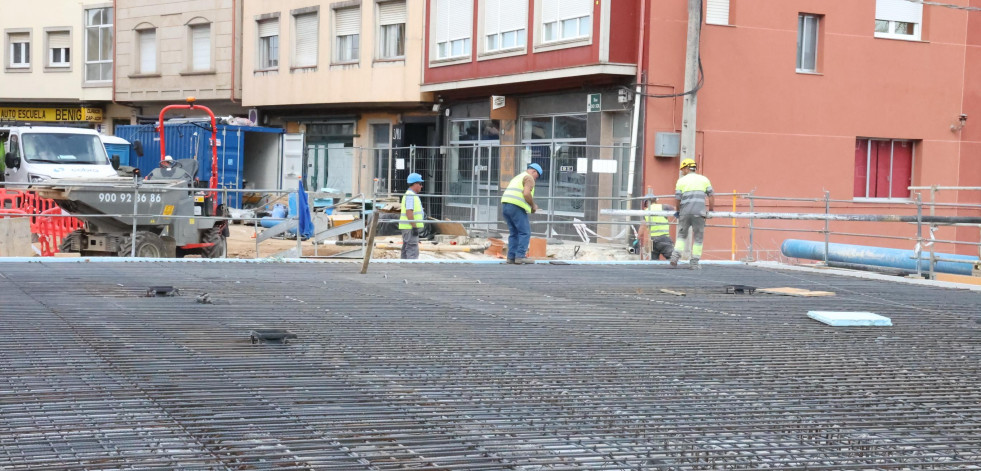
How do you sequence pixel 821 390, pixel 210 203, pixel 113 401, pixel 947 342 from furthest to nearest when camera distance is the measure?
pixel 210 203 → pixel 947 342 → pixel 821 390 → pixel 113 401

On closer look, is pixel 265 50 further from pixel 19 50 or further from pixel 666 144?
pixel 666 144

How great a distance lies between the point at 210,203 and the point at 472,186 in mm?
7829

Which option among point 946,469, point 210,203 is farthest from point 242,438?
point 210,203

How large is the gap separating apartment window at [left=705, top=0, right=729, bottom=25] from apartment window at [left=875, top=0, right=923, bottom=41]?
12.0 ft

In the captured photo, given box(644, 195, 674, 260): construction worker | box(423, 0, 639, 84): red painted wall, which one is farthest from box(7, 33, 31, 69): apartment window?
box(644, 195, 674, 260): construction worker

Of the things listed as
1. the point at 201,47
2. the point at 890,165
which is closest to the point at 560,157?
the point at 890,165

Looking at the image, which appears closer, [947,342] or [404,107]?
[947,342]

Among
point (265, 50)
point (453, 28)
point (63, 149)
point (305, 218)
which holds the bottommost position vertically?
point (305, 218)

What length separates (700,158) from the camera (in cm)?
2272

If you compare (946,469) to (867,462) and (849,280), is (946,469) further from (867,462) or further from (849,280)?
(849,280)

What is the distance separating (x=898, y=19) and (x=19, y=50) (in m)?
28.5

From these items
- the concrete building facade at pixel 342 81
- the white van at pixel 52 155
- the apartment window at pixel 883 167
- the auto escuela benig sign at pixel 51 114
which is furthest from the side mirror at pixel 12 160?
the auto escuela benig sign at pixel 51 114

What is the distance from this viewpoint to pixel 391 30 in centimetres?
2920

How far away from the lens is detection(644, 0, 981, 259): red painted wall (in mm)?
22500
